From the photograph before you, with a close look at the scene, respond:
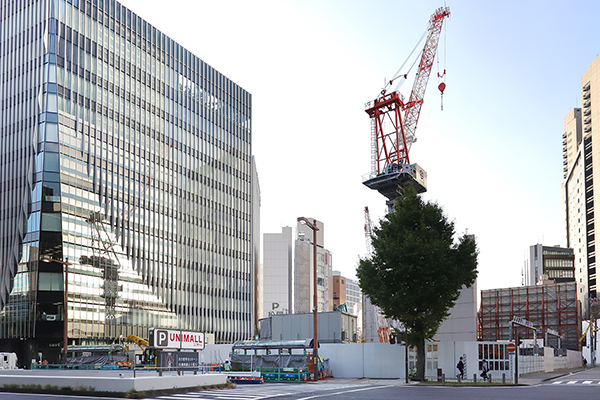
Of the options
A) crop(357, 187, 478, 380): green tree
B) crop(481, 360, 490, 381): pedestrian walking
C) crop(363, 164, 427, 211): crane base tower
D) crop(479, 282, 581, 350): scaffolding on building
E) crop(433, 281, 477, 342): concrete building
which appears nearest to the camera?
crop(357, 187, 478, 380): green tree

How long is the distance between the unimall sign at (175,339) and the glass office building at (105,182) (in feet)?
150

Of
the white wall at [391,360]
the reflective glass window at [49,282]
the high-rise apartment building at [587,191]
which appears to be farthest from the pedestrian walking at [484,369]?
the high-rise apartment building at [587,191]

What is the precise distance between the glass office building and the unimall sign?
4567 centimetres

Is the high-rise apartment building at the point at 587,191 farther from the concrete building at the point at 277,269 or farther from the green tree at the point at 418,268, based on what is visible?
the green tree at the point at 418,268

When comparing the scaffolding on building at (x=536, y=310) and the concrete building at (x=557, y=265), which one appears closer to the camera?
the scaffolding on building at (x=536, y=310)

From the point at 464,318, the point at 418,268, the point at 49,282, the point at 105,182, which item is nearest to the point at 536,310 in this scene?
the point at 464,318

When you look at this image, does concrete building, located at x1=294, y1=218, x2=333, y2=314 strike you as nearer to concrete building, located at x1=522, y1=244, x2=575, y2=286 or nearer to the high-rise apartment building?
concrete building, located at x1=522, y1=244, x2=575, y2=286

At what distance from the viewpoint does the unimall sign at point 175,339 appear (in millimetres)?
31375

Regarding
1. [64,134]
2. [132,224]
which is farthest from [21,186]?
[132,224]

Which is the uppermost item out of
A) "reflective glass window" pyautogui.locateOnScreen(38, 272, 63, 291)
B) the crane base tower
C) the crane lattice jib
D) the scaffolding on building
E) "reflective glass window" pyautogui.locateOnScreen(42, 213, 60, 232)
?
the crane lattice jib

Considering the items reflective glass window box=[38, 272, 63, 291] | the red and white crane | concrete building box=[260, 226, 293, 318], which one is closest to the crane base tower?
the red and white crane

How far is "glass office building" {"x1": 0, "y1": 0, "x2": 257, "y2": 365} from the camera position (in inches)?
3374

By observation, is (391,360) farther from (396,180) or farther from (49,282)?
(49,282)

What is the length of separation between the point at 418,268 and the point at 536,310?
263 ft
